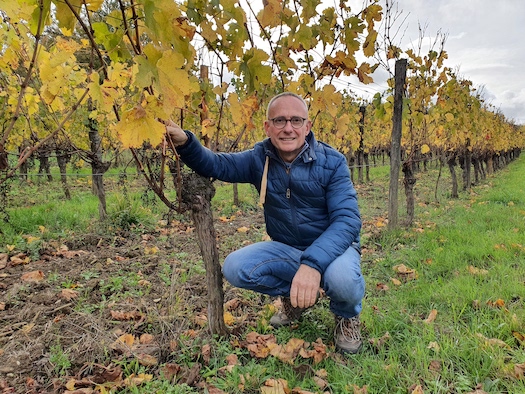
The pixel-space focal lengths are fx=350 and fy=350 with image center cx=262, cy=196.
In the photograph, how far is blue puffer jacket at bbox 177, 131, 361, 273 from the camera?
6.64ft

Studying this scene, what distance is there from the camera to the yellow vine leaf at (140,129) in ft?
3.85

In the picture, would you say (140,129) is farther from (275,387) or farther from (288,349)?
(288,349)

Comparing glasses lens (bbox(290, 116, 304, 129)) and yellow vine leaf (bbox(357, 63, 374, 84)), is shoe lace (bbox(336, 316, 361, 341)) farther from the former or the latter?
yellow vine leaf (bbox(357, 63, 374, 84))

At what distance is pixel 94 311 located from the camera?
2.59 metres

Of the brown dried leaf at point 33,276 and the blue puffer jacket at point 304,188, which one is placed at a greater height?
the blue puffer jacket at point 304,188

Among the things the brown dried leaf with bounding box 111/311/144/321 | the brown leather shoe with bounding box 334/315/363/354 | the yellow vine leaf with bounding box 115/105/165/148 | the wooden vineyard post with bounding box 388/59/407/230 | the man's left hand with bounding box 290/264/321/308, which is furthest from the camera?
the wooden vineyard post with bounding box 388/59/407/230

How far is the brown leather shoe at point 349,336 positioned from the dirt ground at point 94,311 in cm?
64

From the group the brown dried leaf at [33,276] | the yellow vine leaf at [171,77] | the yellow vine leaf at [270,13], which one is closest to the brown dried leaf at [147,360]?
the yellow vine leaf at [171,77]

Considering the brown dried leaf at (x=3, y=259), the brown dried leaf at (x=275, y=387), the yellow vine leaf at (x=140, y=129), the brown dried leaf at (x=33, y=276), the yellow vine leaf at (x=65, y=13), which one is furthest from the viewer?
the brown dried leaf at (x=3, y=259)

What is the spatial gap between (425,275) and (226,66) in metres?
2.58

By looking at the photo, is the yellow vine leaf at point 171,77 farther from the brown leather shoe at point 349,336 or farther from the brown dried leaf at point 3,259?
the brown dried leaf at point 3,259

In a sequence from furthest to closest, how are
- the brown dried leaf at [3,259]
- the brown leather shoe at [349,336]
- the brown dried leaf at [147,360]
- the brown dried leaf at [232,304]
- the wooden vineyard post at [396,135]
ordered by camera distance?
1. the wooden vineyard post at [396,135]
2. the brown dried leaf at [3,259]
3. the brown dried leaf at [232,304]
4. the brown leather shoe at [349,336]
5. the brown dried leaf at [147,360]

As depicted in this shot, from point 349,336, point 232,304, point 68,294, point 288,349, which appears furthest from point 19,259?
point 349,336

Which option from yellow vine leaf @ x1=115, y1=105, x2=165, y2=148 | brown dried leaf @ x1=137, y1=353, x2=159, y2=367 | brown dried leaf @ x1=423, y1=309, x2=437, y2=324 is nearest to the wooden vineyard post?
brown dried leaf @ x1=423, y1=309, x2=437, y2=324
